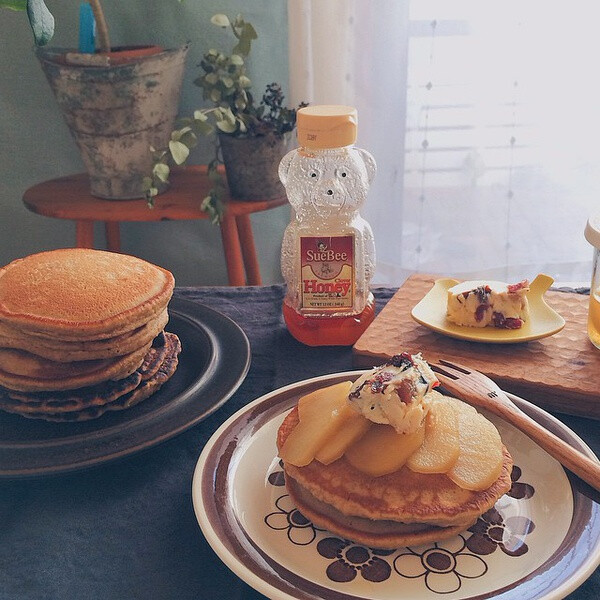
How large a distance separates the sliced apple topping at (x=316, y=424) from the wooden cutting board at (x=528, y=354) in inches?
11.8

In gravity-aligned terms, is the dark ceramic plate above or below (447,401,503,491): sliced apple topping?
below

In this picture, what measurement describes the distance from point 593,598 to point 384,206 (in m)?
1.69

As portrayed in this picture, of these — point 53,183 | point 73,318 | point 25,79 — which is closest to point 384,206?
point 53,183

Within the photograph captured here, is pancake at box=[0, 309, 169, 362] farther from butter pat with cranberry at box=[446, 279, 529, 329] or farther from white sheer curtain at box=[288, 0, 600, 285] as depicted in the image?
white sheer curtain at box=[288, 0, 600, 285]

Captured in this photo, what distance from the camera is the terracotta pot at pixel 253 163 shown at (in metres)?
1.72

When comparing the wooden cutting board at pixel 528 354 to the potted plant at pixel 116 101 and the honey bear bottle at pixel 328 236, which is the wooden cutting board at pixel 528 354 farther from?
the potted plant at pixel 116 101

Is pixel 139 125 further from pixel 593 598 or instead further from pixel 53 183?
pixel 593 598

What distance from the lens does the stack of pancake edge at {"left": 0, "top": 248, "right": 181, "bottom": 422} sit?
2.91ft

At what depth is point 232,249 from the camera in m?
1.87

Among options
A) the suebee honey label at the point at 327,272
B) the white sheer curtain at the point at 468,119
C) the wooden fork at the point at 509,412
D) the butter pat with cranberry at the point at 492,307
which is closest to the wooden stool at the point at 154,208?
the white sheer curtain at the point at 468,119

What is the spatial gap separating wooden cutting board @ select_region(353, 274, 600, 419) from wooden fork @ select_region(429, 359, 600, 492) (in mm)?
119

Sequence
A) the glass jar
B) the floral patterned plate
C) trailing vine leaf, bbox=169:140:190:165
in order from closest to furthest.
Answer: the floral patterned plate < the glass jar < trailing vine leaf, bbox=169:140:190:165

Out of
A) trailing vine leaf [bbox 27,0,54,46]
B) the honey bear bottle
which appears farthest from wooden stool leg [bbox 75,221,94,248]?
the honey bear bottle

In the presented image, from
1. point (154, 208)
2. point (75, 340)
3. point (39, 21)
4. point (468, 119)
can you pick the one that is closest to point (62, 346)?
point (75, 340)
